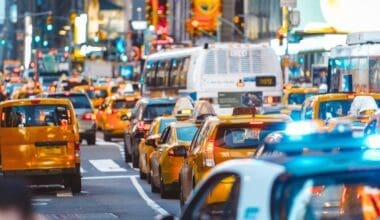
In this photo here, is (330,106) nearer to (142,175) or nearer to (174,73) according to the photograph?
(142,175)

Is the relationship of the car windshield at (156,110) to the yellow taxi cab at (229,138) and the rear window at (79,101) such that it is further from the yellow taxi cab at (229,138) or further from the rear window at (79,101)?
the yellow taxi cab at (229,138)

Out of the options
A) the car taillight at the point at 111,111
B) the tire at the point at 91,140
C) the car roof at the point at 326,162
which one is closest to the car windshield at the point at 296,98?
the car taillight at the point at 111,111

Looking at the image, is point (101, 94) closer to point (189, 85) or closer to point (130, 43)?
point (189, 85)

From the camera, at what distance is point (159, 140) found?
26.6m

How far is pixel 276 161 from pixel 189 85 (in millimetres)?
38221

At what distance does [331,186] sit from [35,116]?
18.8 m

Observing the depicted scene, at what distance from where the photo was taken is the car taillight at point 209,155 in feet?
63.4

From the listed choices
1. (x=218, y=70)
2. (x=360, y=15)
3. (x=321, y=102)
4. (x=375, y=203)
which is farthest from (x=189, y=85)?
(x=375, y=203)

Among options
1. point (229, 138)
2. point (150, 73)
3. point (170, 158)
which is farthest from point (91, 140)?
point (229, 138)

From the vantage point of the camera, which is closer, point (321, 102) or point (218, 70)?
point (321, 102)

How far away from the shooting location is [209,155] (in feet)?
63.4

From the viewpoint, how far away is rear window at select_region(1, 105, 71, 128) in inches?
1037

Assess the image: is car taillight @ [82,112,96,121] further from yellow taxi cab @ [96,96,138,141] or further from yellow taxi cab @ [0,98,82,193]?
yellow taxi cab @ [0,98,82,193]

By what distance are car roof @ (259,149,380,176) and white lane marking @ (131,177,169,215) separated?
42.2 ft
